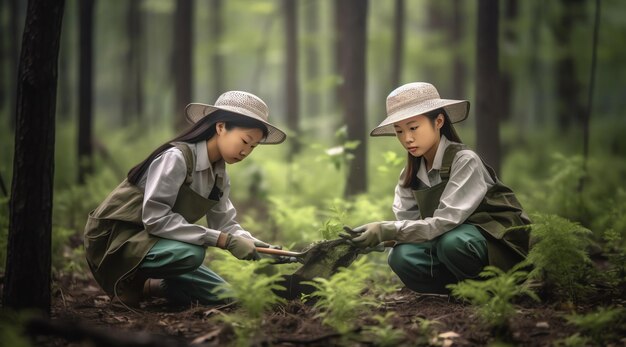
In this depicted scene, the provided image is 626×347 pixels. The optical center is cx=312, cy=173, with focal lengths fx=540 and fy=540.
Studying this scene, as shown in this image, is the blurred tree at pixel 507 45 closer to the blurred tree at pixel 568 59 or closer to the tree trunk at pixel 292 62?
the blurred tree at pixel 568 59

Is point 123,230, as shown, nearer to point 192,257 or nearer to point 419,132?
point 192,257

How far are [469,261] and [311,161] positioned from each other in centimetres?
753

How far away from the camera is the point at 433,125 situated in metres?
4.52

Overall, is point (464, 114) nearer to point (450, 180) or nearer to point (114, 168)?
point (450, 180)

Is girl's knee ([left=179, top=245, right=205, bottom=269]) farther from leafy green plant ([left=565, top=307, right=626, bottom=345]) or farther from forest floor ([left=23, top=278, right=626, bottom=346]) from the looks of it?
leafy green plant ([left=565, top=307, right=626, bottom=345])

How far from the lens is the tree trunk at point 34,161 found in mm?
3738

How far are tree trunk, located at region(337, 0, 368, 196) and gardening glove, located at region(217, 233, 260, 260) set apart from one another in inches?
148

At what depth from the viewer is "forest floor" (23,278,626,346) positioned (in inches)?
131

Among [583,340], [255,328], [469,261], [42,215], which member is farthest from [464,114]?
[42,215]

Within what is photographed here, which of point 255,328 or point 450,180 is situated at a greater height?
point 450,180

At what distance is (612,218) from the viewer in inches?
242

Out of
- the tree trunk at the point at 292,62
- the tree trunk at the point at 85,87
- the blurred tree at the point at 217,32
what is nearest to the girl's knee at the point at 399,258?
the tree trunk at the point at 85,87

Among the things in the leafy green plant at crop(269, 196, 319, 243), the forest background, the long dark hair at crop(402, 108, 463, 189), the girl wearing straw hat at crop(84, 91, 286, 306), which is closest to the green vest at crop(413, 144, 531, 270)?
the long dark hair at crop(402, 108, 463, 189)

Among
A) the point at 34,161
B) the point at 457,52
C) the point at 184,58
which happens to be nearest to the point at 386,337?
the point at 34,161
